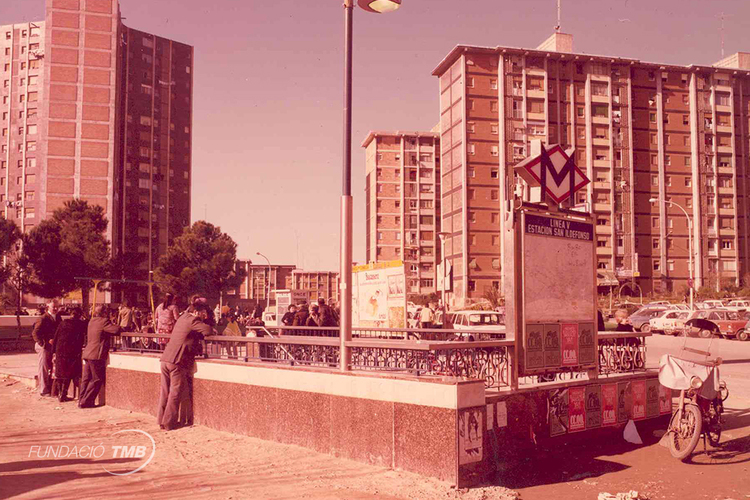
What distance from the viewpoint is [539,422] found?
7750 millimetres

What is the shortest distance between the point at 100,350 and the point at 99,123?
82.5 m

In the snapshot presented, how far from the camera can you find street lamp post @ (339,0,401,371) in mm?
8117

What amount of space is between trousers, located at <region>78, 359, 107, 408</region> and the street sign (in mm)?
8706

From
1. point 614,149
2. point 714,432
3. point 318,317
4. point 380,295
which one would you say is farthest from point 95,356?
point 614,149

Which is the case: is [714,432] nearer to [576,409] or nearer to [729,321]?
[576,409]

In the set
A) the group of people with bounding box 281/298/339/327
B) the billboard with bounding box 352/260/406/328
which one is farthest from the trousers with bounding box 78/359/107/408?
the billboard with bounding box 352/260/406/328

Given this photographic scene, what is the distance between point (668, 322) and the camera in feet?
134

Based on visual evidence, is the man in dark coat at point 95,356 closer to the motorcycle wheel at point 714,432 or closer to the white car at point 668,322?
the motorcycle wheel at point 714,432

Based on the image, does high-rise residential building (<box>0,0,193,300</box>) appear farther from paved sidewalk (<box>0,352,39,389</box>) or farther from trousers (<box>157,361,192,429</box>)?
trousers (<box>157,361,192,429</box>)

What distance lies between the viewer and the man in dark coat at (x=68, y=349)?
13555 millimetres

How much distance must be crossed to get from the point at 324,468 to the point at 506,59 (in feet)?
256

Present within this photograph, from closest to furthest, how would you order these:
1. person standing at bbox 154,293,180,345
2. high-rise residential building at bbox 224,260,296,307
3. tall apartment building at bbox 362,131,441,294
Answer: person standing at bbox 154,293,180,345 → tall apartment building at bbox 362,131,441,294 → high-rise residential building at bbox 224,260,296,307

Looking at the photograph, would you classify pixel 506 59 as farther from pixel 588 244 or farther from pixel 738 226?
pixel 588 244

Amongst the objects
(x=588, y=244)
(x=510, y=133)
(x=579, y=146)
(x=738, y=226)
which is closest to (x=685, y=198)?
(x=738, y=226)
